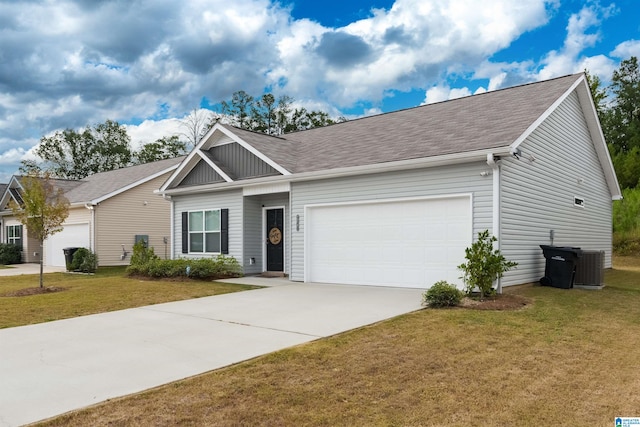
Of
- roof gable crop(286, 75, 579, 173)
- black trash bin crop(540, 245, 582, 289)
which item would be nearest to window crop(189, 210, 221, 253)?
roof gable crop(286, 75, 579, 173)

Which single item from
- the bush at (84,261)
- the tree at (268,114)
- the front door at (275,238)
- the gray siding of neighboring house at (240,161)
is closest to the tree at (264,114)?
the tree at (268,114)

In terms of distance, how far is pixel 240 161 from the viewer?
14703 millimetres

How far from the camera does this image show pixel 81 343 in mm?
6062

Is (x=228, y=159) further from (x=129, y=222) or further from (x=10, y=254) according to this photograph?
(x=10, y=254)

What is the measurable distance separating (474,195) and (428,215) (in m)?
1.20

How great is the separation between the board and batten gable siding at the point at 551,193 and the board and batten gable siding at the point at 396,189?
17.2 inches

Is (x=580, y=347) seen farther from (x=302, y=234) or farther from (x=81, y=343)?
(x=302, y=234)

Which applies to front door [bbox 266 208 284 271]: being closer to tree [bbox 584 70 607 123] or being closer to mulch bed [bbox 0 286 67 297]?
mulch bed [bbox 0 286 67 297]

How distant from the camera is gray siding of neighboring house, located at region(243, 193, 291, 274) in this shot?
567 inches

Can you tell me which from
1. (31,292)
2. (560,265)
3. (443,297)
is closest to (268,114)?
(31,292)

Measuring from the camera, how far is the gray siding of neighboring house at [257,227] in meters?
14.4

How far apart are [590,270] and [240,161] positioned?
32.7ft

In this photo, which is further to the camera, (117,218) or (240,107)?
(240,107)

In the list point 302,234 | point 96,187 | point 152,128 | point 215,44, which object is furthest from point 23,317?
point 152,128
